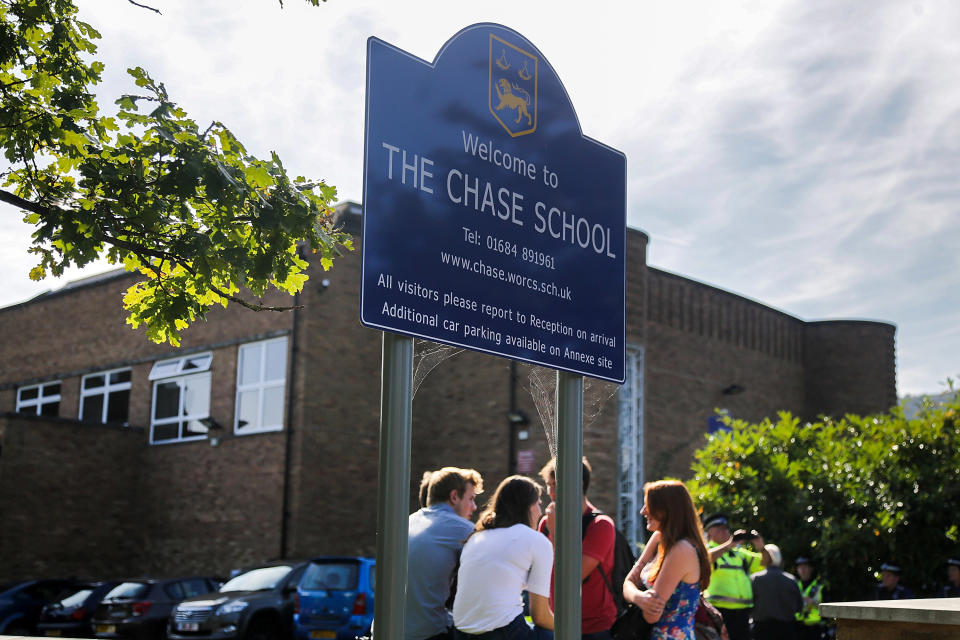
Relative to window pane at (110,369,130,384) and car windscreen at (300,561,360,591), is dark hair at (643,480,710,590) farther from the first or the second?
window pane at (110,369,130,384)

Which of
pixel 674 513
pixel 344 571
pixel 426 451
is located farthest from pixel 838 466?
pixel 426 451

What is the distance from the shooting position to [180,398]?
24.4 meters

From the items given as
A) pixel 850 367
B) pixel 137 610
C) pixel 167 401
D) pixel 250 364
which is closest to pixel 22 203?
pixel 137 610

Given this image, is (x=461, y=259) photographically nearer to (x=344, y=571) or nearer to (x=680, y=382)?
(x=344, y=571)

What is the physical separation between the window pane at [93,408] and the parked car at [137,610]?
1062 cm

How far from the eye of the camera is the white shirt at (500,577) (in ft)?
15.4

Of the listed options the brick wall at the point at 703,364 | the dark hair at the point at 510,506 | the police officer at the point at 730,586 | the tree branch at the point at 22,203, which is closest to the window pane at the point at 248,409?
the brick wall at the point at 703,364

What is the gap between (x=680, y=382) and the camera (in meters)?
25.6

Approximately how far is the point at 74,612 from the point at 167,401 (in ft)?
25.7

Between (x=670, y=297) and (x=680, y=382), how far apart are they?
2207mm

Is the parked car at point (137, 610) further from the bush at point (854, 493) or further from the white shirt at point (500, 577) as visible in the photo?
the white shirt at point (500, 577)

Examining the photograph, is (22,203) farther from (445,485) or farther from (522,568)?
(522,568)

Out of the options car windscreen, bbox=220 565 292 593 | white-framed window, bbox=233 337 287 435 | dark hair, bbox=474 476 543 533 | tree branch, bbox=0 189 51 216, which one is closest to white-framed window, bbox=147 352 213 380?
white-framed window, bbox=233 337 287 435

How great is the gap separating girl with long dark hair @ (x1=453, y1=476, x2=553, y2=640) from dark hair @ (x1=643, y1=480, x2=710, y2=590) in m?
0.61
